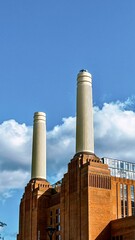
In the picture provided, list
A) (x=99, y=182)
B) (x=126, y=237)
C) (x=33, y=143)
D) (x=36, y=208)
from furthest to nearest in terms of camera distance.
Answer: (x=33, y=143) → (x=36, y=208) → (x=99, y=182) → (x=126, y=237)

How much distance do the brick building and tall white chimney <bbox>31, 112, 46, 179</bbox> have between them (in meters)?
0.20

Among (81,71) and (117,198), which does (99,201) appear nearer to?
(117,198)

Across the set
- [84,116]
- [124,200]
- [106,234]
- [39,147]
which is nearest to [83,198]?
[106,234]

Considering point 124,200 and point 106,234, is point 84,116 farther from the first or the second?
point 106,234

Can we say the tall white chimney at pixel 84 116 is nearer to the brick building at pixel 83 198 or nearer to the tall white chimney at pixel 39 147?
the brick building at pixel 83 198

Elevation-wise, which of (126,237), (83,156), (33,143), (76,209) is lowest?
(126,237)

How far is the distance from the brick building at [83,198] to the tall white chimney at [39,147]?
7.9 inches

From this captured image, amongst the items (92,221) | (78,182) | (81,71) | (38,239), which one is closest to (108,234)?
(92,221)

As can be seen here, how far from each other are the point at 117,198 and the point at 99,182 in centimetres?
660

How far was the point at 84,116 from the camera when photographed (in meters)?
82.2

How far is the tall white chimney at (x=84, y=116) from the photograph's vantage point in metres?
81.1

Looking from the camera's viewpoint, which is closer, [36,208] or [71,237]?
[71,237]

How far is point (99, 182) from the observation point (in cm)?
7575

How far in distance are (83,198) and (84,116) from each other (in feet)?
47.1
